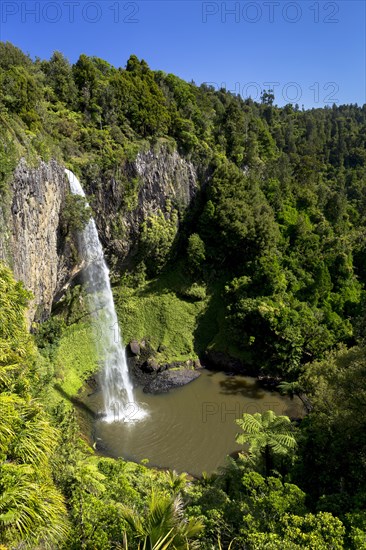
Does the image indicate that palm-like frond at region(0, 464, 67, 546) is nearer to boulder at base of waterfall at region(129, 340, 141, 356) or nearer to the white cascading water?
the white cascading water

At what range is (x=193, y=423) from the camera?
18766 millimetres

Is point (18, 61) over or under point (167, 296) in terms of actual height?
over

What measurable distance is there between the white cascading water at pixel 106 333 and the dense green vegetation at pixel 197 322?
3.46 ft

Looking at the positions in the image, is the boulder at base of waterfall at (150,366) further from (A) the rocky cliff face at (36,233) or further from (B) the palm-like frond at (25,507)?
(B) the palm-like frond at (25,507)

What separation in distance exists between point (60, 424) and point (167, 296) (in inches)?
665

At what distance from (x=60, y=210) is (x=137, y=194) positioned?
7.24 m

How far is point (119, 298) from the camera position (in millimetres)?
27219

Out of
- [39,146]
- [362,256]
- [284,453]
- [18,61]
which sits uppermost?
[18,61]

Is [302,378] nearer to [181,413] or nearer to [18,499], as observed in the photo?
[181,413]

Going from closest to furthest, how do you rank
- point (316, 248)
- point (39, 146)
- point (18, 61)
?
point (39, 146), point (18, 61), point (316, 248)

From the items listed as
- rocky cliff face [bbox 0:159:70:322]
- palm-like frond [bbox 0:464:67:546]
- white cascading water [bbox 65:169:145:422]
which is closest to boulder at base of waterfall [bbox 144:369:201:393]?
white cascading water [bbox 65:169:145:422]

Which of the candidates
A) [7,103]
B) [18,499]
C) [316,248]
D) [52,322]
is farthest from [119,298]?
[18,499]

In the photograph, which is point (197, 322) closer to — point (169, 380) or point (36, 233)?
point (169, 380)

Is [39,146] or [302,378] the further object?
[39,146]
